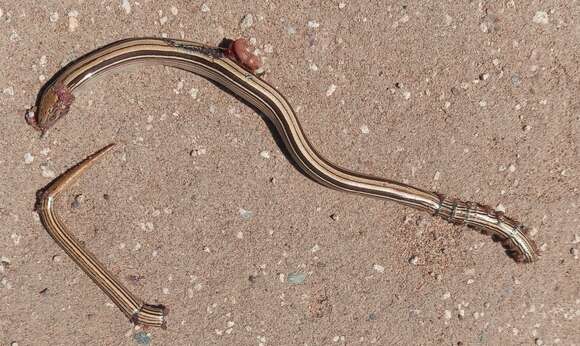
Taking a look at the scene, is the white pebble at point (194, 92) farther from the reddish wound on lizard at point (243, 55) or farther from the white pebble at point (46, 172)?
the white pebble at point (46, 172)

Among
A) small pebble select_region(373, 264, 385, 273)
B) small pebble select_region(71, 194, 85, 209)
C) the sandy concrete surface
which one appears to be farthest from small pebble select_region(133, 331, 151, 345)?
small pebble select_region(373, 264, 385, 273)

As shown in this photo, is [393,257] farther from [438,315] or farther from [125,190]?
[125,190]

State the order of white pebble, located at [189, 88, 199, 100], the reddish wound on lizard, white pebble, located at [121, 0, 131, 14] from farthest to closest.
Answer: white pebble, located at [189, 88, 199, 100] → white pebble, located at [121, 0, 131, 14] → the reddish wound on lizard

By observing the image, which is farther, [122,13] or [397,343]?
[397,343]

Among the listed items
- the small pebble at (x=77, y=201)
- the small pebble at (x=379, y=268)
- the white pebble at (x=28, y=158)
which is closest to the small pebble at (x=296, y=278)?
the small pebble at (x=379, y=268)

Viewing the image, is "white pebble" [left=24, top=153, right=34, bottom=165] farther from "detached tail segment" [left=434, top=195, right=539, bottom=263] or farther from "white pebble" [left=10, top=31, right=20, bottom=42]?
"detached tail segment" [left=434, top=195, right=539, bottom=263]

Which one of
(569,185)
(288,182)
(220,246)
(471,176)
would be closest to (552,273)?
(569,185)

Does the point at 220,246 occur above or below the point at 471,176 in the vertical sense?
below

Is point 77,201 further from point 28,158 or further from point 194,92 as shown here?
point 194,92
